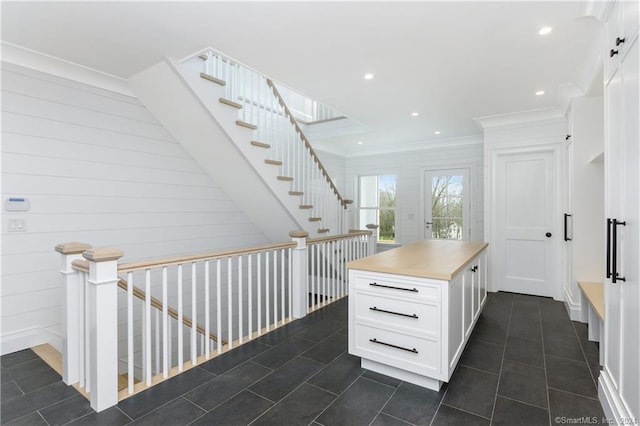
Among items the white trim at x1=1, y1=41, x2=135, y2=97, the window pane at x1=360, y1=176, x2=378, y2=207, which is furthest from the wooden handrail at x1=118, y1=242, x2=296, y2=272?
the window pane at x1=360, y1=176, x2=378, y2=207

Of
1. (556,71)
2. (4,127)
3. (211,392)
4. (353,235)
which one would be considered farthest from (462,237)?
(4,127)

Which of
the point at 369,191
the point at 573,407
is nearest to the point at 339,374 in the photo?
the point at 573,407

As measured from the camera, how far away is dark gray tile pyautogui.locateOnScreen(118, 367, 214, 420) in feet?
6.56

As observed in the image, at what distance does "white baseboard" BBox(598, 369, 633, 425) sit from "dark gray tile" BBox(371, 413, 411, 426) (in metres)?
1.07

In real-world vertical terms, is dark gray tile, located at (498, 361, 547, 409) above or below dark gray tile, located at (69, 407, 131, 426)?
above

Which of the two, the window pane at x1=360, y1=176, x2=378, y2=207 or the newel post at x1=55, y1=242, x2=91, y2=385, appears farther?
the window pane at x1=360, y1=176, x2=378, y2=207

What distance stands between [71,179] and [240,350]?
2.30m

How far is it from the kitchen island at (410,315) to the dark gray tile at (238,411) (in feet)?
2.59

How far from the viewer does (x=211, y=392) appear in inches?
86.1

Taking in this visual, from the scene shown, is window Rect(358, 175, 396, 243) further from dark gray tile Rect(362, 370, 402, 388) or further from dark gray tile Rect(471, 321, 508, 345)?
dark gray tile Rect(362, 370, 402, 388)

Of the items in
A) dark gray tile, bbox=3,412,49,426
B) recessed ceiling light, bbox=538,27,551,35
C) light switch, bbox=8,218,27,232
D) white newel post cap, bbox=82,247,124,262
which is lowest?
dark gray tile, bbox=3,412,49,426

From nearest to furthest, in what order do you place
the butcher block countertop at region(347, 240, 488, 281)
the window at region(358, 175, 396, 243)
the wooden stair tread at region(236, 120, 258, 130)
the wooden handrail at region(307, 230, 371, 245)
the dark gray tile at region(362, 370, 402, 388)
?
the butcher block countertop at region(347, 240, 488, 281), the dark gray tile at region(362, 370, 402, 388), the wooden stair tread at region(236, 120, 258, 130), the wooden handrail at region(307, 230, 371, 245), the window at region(358, 175, 396, 243)

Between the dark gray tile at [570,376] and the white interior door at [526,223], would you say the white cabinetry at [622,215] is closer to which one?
the dark gray tile at [570,376]

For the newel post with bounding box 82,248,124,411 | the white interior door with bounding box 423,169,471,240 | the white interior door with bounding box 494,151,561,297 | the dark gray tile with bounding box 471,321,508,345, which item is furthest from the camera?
the white interior door with bounding box 423,169,471,240
